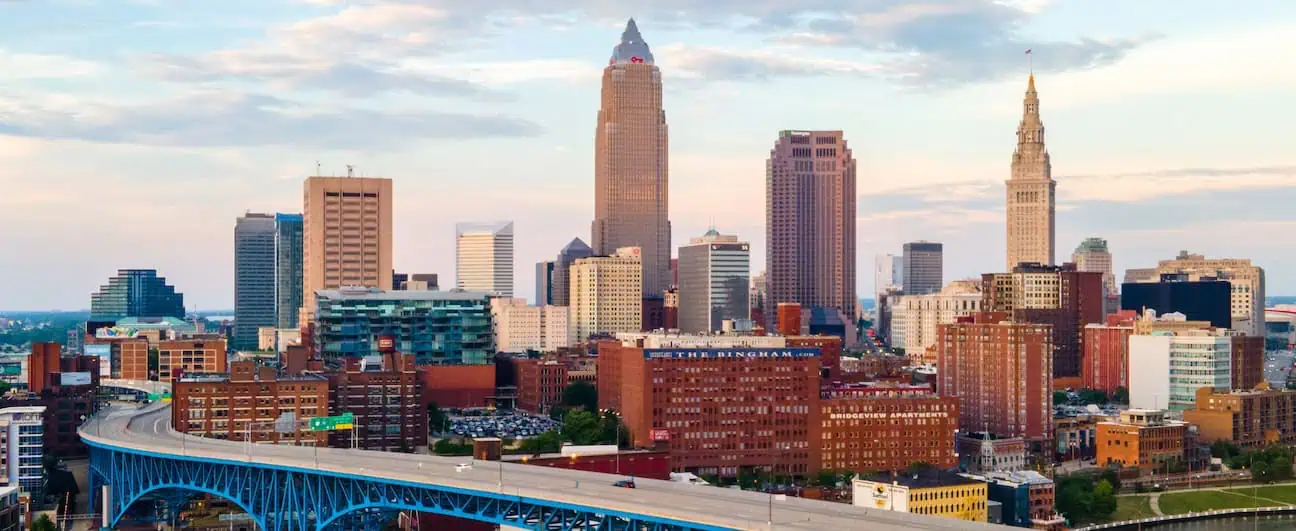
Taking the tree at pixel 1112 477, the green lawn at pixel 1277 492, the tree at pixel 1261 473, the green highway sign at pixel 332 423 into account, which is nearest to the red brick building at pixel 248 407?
the green highway sign at pixel 332 423

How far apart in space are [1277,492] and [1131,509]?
65.2ft

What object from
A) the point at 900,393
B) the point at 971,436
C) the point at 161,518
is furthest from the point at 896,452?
the point at 161,518

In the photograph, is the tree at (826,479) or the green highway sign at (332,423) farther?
the tree at (826,479)

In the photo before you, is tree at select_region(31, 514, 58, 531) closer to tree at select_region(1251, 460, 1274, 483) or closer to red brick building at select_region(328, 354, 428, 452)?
red brick building at select_region(328, 354, 428, 452)

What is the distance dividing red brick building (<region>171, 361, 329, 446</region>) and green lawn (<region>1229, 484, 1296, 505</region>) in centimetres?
8073

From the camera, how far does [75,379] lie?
520 feet

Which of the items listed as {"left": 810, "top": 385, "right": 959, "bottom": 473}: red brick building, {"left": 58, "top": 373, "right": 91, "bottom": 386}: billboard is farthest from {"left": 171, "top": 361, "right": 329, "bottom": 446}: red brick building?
{"left": 810, "top": 385, "right": 959, "bottom": 473}: red brick building

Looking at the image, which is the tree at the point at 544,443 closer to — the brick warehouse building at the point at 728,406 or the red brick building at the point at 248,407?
the brick warehouse building at the point at 728,406

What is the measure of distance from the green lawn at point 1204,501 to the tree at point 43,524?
87.2 m

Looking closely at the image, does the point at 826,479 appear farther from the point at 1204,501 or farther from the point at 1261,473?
the point at 1261,473

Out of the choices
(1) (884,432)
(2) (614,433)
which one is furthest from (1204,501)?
(2) (614,433)

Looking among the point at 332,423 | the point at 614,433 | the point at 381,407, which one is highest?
the point at 381,407

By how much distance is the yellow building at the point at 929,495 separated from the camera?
117 m

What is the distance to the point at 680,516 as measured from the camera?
8194 cm
